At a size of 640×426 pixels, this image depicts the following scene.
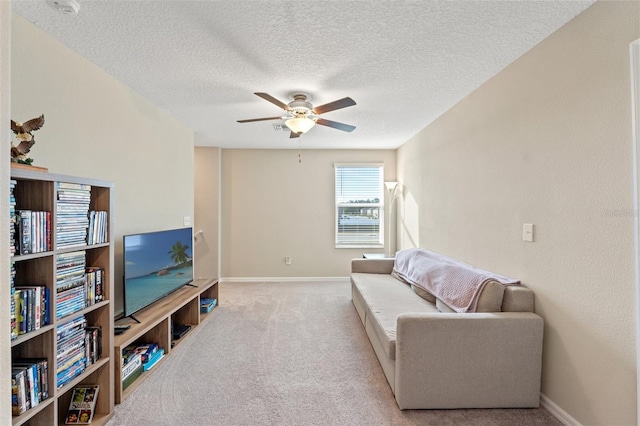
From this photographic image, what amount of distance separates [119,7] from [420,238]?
3.99 metres

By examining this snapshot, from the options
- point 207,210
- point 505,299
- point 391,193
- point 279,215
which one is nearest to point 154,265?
point 207,210

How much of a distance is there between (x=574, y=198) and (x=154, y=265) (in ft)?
10.7

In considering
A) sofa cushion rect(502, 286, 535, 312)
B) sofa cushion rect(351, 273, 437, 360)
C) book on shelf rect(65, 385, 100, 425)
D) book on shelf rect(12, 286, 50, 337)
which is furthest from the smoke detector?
sofa cushion rect(502, 286, 535, 312)

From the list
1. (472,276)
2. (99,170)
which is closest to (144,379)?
(99,170)

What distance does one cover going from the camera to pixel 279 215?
17.7 ft

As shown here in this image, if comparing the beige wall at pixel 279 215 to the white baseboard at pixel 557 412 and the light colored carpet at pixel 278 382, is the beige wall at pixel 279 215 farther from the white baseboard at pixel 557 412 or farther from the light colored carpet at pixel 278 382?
the white baseboard at pixel 557 412

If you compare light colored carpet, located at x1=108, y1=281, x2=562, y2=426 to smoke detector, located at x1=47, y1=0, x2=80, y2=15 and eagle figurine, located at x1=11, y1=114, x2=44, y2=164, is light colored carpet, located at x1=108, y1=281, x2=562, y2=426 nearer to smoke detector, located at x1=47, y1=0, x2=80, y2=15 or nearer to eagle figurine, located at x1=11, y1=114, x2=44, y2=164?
eagle figurine, located at x1=11, y1=114, x2=44, y2=164

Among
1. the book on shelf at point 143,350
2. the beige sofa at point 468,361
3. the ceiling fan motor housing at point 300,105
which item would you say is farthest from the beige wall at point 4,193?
the ceiling fan motor housing at point 300,105

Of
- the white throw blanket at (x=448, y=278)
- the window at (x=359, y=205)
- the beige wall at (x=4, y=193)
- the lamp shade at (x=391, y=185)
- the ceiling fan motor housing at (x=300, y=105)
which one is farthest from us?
the window at (x=359, y=205)

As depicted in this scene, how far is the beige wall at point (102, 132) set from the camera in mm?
1830

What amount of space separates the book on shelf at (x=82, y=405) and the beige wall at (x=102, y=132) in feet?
2.95

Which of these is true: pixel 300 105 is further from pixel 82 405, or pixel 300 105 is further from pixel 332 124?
pixel 82 405

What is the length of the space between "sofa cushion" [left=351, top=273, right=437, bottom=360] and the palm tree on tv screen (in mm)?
2021

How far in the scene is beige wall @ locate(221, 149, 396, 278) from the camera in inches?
211
